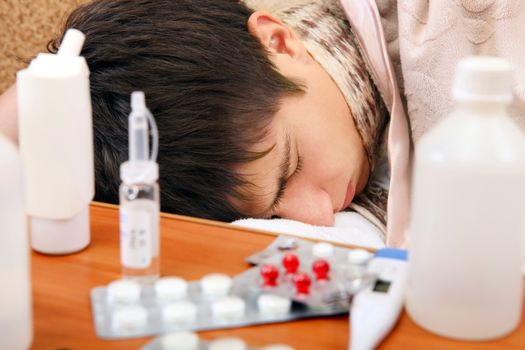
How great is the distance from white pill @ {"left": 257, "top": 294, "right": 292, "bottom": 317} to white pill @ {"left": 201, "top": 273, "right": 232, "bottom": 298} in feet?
0.11

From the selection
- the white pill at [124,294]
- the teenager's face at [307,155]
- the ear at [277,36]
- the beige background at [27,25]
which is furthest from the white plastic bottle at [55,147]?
the beige background at [27,25]

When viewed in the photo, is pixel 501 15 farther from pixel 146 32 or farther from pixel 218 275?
pixel 218 275

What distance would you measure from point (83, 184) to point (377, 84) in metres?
0.63

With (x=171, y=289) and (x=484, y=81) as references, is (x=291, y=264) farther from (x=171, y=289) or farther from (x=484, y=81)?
(x=484, y=81)

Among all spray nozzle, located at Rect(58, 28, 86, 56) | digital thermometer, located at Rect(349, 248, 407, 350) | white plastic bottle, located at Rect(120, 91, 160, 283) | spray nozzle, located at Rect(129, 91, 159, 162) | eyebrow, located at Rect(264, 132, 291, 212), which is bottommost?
eyebrow, located at Rect(264, 132, 291, 212)

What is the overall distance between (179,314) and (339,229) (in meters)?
0.46

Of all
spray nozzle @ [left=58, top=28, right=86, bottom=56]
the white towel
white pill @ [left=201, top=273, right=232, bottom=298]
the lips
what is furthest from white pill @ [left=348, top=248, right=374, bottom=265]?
the lips

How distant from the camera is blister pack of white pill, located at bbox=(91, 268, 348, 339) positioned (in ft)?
1.82

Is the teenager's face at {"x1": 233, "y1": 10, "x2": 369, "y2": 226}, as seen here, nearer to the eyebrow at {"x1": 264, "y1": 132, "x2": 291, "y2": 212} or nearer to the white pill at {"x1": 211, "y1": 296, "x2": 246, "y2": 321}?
the eyebrow at {"x1": 264, "y1": 132, "x2": 291, "y2": 212}

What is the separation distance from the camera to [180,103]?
933 millimetres

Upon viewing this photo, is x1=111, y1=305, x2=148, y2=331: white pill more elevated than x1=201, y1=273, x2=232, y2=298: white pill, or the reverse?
x1=201, y1=273, x2=232, y2=298: white pill

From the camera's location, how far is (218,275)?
62 cm

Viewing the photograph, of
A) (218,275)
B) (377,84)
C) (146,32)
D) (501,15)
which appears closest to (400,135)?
(377,84)

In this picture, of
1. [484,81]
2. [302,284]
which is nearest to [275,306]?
[302,284]
